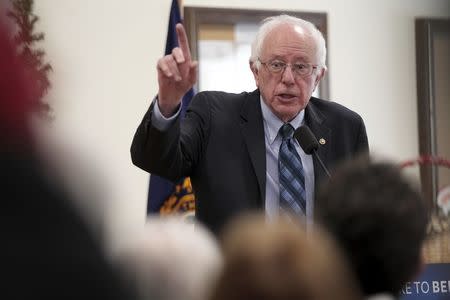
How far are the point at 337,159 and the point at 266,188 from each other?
0.31m

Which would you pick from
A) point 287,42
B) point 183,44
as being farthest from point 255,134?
point 183,44

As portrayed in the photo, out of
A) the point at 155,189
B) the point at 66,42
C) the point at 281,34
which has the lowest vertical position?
the point at 155,189

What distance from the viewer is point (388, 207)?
3.62 feet

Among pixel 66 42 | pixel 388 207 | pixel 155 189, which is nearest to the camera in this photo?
pixel 388 207

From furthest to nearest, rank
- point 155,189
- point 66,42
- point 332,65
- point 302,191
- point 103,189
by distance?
point 332,65 → point 66,42 → point 155,189 → point 302,191 → point 103,189

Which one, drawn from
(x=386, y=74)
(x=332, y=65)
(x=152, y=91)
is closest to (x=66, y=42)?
(x=152, y=91)

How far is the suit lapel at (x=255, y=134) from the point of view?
2.60 meters

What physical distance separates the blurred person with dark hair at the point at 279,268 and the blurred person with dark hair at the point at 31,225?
13cm

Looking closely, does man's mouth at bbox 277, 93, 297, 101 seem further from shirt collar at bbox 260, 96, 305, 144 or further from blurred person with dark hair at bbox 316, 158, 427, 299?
blurred person with dark hair at bbox 316, 158, 427, 299

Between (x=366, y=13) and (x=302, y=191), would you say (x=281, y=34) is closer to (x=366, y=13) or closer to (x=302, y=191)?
(x=302, y=191)

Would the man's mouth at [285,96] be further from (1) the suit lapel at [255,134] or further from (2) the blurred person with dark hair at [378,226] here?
(2) the blurred person with dark hair at [378,226]

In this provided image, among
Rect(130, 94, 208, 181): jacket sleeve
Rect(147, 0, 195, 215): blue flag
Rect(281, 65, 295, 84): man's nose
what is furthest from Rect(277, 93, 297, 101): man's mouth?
Rect(147, 0, 195, 215): blue flag

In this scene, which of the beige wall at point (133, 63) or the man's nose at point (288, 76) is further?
the beige wall at point (133, 63)

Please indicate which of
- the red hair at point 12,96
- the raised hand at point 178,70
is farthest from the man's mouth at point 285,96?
the red hair at point 12,96
